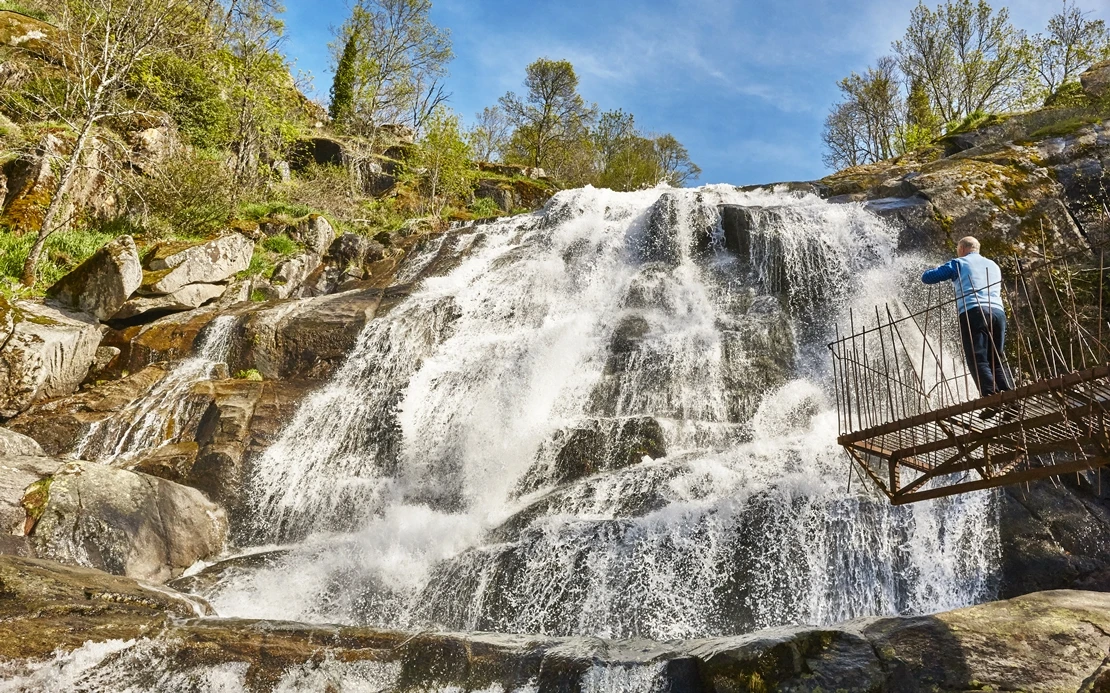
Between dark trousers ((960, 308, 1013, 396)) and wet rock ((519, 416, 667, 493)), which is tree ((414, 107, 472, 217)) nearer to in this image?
wet rock ((519, 416, 667, 493))

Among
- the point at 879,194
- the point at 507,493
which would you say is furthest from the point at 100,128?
the point at 879,194

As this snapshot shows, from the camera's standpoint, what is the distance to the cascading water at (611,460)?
6.86 m

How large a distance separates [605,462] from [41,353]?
10.0 m

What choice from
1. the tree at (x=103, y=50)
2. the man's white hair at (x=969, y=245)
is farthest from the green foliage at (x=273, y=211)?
the man's white hair at (x=969, y=245)

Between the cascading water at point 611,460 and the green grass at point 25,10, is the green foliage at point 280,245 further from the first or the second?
the green grass at point 25,10

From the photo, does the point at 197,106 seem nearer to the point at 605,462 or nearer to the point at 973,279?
the point at 605,462

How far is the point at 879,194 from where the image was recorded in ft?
52.7

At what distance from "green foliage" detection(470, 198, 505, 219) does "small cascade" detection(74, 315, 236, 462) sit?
18290 mm

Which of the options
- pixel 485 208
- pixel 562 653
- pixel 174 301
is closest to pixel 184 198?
pixel 174 301

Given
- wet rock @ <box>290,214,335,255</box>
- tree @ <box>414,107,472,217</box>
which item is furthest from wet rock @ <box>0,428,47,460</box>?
tree @ <box>414,107,472,217</box>

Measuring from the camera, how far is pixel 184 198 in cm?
1841

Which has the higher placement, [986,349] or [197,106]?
[197,106]

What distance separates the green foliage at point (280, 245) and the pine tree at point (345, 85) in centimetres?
1870

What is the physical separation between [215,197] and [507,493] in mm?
14453
